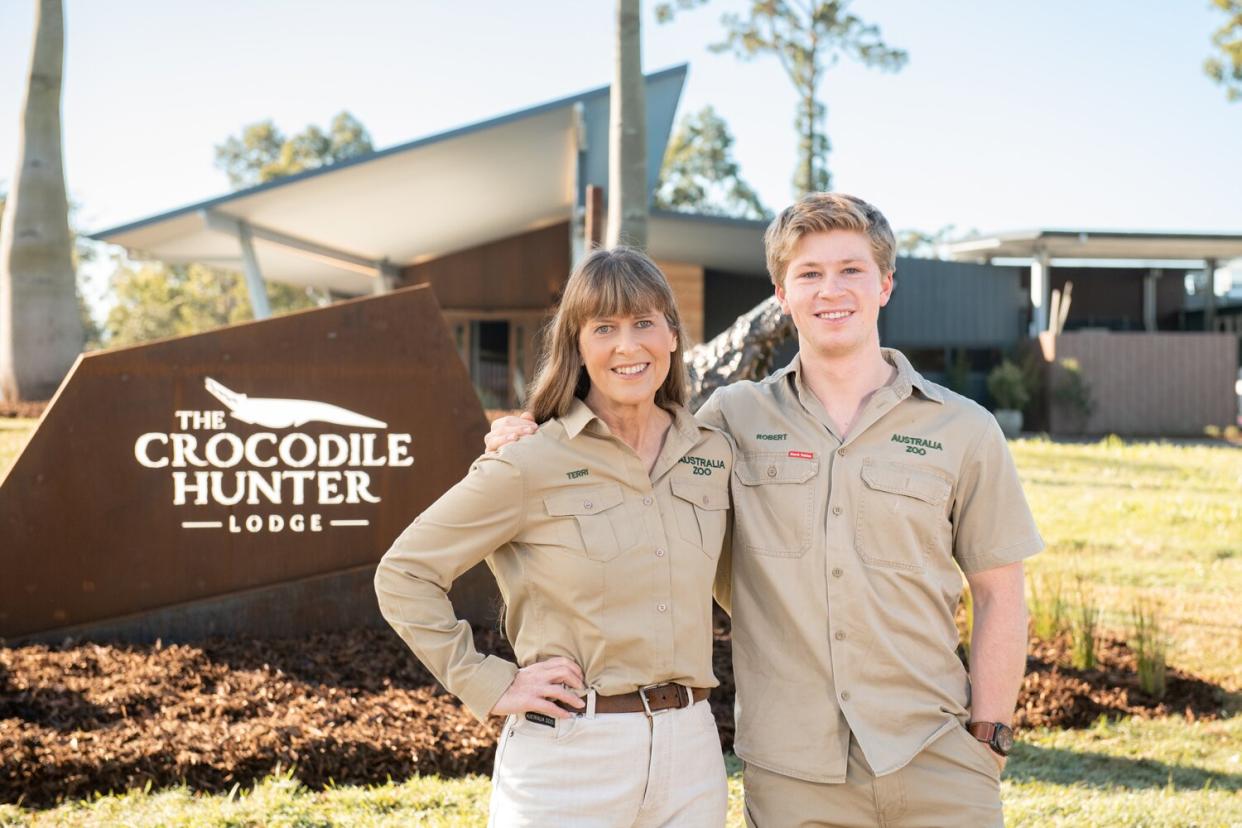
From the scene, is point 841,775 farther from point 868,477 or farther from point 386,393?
point 386,393

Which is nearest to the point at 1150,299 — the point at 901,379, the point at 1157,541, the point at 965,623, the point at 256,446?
the point at 1157,541

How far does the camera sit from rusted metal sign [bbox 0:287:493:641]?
5453mm

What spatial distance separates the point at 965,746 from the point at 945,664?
0.17 metres

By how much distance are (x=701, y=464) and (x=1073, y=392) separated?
20879mm

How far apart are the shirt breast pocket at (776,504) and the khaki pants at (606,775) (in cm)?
43

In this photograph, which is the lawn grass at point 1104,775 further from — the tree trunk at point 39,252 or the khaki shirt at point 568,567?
the tree trunk at point 39,252

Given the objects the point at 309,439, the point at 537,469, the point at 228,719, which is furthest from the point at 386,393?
the point at 537,469

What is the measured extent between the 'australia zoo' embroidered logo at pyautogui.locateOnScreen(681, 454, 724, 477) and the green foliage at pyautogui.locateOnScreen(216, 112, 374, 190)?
42.9 metres

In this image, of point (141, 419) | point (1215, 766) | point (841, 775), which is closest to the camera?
point (841, 775)

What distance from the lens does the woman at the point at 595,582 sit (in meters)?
2.20

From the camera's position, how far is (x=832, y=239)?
97.5 inches

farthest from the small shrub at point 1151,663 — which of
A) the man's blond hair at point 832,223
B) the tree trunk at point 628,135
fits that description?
the tree trunk at point 628,135

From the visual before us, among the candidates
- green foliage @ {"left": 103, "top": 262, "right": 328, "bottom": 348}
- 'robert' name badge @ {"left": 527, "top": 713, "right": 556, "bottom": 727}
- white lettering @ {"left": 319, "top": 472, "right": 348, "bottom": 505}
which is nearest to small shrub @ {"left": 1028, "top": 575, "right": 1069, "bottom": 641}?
white lettering @ {"left": 319, "top": 472, "right": 348, "bottom": 505}

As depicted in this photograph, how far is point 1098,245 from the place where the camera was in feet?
76.8
